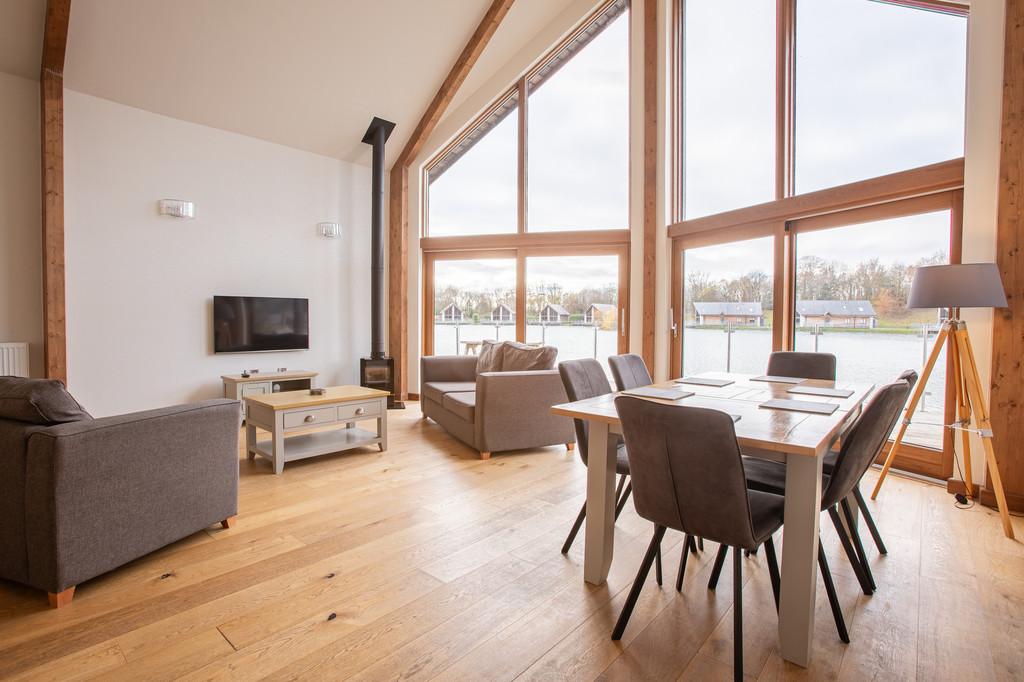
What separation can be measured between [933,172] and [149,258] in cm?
655

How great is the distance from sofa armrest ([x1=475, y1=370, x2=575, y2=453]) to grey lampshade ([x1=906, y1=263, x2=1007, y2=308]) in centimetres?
245

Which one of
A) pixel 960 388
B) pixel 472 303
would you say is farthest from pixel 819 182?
pixel 472 303

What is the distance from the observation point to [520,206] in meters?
6.08

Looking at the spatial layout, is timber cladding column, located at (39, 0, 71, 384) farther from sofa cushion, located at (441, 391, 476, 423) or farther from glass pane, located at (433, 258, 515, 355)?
glass pane, located at (433, 258, 515, 355)

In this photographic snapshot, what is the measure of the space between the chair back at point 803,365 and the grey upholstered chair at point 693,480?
1.85m

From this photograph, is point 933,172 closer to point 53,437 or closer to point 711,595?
point 711,595

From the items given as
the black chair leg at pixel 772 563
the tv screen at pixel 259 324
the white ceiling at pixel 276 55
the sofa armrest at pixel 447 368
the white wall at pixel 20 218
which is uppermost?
the white ceiling at pixel 276 55

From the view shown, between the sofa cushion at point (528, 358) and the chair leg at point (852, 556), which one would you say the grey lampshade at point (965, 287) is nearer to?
the chair leg at point (852, 556)

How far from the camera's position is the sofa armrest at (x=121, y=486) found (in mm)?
1867

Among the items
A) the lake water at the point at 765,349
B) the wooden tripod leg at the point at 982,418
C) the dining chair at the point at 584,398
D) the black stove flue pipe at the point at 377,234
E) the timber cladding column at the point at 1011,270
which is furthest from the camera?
the black stove flue pipe at the point at 377,234

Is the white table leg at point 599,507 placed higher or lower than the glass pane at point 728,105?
lower

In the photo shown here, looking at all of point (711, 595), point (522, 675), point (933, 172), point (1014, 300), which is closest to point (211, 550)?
point (522, 675)

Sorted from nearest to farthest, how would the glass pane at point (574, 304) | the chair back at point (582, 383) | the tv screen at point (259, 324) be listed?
1. the chair back at point (582, 383)
2. the tv screen at point (259, 324)
3. the glass pane at point (574, 304)

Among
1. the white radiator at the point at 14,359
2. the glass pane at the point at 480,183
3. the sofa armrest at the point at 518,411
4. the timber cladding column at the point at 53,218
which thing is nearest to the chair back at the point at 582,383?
the sofa armrest at the point at 518,411
